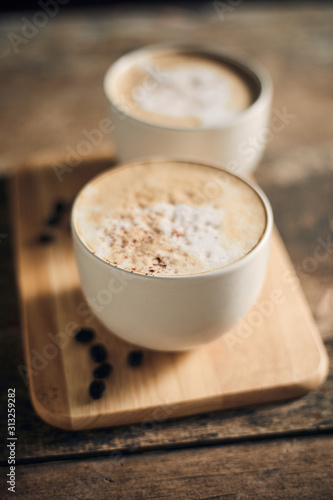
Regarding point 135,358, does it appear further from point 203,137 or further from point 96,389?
point 203,137

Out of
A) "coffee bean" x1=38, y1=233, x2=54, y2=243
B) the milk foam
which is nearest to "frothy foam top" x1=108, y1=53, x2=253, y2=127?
the milk foam

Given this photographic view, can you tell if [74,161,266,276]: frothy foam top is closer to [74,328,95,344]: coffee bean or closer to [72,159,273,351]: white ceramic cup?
[72,159,273,351]: white ceramic cup

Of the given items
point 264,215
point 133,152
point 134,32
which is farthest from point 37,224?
point 134,32

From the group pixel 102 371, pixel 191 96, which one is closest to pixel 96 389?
pixel 102 371

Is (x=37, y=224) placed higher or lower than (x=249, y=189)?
lower

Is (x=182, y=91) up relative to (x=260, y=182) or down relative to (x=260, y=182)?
up

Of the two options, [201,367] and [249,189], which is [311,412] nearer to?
[201,367]

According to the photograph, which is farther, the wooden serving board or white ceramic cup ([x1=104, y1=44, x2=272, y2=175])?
white ceramic cup ([x1=104, y1=44, x2=272, y2=175])
